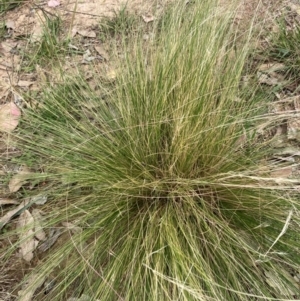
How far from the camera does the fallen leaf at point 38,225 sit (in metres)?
1.68

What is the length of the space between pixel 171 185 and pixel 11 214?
67 cm

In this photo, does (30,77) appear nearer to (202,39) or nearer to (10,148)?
(10,148)

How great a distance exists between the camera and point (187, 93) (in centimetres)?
169

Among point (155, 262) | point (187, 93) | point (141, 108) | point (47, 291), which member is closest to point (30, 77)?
point (141, 108)

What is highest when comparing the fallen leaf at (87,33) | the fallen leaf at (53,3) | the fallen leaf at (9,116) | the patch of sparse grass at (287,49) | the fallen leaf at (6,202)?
the fallen leaf at (53,3)

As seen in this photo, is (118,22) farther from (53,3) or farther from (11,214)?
(11,214)

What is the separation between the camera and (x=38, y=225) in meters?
1.66

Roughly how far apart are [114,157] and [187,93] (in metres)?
0.35

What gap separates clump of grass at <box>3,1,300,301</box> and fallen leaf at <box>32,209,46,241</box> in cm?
3

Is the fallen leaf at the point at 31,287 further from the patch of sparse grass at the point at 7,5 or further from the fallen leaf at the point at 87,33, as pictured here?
the patch of sparse grass at the point at 7,5

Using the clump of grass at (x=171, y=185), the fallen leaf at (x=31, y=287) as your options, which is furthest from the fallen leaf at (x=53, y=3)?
the fallen leaf at (x=31, y=287)

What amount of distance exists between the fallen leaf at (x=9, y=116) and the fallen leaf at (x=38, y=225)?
16.5 inches

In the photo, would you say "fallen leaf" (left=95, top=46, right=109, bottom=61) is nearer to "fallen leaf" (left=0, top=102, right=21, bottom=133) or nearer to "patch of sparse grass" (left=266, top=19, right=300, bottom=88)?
"fallen leaf" (left=0, top=102, right=21, bottom=133)

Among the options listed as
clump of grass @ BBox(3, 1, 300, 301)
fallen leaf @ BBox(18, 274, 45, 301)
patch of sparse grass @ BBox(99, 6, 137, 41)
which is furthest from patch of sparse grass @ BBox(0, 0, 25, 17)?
fallen leaf @ BBox(18, 274, 45, 301)
